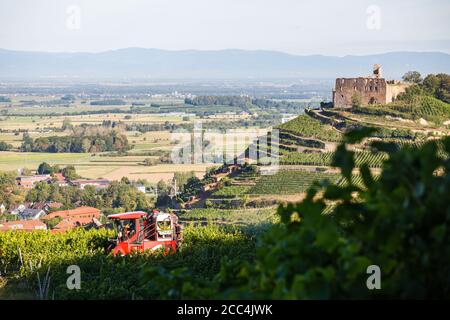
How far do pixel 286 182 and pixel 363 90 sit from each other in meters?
14.5

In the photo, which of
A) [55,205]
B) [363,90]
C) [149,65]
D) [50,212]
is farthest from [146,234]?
[149,65]

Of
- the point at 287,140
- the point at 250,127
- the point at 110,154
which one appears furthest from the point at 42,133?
the point at 287,140

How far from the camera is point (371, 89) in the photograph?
161 feet

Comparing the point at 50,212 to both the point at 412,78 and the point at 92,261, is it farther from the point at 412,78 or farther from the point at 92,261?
the point at 92,261

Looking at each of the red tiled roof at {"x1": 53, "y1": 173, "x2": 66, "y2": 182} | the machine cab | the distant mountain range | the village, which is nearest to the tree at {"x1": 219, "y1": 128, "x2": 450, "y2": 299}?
the machine cab

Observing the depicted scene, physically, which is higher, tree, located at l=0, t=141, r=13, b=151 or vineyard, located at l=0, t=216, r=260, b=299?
vineyard, located at l=0, t=216, r=260, b=299

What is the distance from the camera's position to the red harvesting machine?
11.2 meters

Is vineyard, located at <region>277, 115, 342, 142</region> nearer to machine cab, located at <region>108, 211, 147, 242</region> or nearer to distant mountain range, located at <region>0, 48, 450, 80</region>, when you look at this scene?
machine cab, located at <region>108, 211, 147, 242</region>

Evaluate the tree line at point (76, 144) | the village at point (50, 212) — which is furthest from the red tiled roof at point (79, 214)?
the tree line at point (76, 144)

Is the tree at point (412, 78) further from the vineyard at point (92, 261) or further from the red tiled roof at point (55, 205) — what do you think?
the vineyard at point (92, 261)

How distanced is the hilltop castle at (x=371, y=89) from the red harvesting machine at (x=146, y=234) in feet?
122

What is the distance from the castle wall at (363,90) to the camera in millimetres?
48781

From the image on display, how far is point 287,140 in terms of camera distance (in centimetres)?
4691
